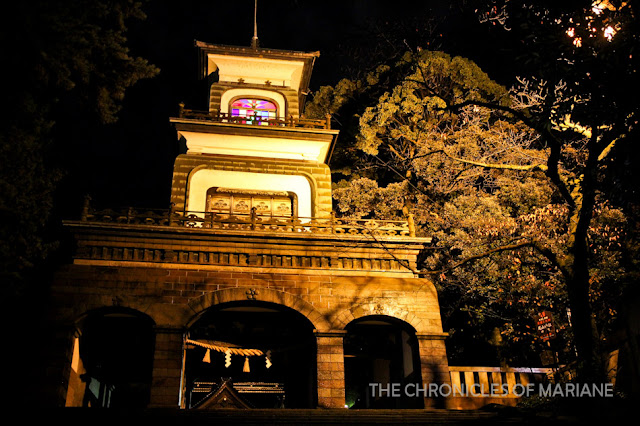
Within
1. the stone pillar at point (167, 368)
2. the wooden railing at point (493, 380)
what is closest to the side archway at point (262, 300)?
the stone pillar at point (167, 368)

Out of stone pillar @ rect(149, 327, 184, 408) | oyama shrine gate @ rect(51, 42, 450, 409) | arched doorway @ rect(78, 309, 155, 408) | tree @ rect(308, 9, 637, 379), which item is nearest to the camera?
tree @ rect(308, 9, 637, 379)

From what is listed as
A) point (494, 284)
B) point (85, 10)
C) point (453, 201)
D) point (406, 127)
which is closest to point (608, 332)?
point (494, 284)

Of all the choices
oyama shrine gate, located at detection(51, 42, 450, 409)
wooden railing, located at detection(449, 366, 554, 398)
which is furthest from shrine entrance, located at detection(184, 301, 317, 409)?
wooden railing, located at detection(449, 366, 554, 398)

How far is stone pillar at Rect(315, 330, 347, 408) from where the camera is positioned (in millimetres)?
12820

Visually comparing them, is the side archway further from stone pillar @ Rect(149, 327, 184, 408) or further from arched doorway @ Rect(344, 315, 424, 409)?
arched doorway @ Rect(344, 315, 424, 409)

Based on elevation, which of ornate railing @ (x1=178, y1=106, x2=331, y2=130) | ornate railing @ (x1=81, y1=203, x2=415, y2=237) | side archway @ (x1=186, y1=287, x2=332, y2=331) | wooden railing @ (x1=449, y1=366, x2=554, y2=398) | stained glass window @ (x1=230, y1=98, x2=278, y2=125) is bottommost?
wooden railing @ (x1=449, y1=366, x2=554, y2=398)

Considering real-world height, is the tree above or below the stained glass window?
below

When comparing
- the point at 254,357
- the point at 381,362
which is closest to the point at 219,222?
the point at 254,357

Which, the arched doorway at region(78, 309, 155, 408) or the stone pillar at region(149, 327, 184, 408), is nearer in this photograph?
the stone pillar at region(149, 327, 184, 408)

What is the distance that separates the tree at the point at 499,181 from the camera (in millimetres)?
11180

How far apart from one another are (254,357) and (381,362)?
13.8 ft

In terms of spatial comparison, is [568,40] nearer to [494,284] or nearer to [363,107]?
[494,284]

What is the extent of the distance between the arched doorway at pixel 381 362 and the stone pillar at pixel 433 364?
0.19 meters

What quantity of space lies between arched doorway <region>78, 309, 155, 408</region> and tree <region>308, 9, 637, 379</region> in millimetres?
8881
